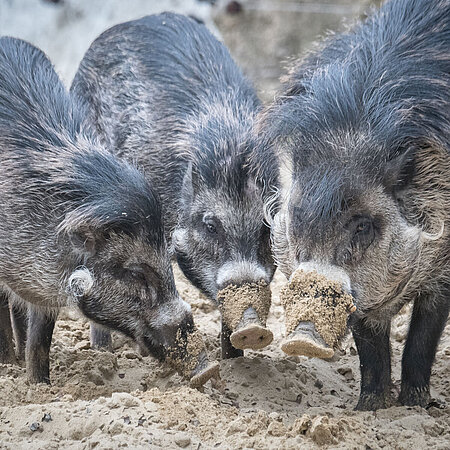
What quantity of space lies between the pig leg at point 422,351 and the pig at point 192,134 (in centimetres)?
107

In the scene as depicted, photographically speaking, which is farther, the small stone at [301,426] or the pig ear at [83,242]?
the pig ear at [83,242]

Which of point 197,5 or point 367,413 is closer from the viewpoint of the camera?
point 367,413

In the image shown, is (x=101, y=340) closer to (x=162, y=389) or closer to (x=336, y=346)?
(x=162, y=389)

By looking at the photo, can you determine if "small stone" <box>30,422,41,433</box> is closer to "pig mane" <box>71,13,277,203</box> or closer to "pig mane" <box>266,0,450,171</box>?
"pig mane" <box>266,0,450,171</box>

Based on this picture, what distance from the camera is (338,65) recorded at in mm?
5250

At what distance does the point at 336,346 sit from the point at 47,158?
233 centimetres

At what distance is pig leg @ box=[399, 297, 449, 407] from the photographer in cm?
522

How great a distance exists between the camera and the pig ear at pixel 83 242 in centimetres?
544

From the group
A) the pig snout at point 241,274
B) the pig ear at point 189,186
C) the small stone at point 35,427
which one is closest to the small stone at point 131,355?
the pig snout at point 241,274

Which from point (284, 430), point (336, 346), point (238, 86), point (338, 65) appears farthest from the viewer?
point (238, 86)

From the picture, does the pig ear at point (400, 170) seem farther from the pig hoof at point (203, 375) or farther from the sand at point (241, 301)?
the pig hoof at point (203, 375)

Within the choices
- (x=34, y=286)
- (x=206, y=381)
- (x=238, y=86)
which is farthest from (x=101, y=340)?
(x=238, y=86)

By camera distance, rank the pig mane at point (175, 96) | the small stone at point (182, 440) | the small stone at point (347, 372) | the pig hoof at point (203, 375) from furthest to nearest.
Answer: the pig mane at point (175, 96)
the small stone at point (347, 372)
the pig hoof at point (203, 375)
the small stone at point (182, 440)

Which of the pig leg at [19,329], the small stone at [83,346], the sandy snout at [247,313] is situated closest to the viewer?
the sandy snout at [247,313]
